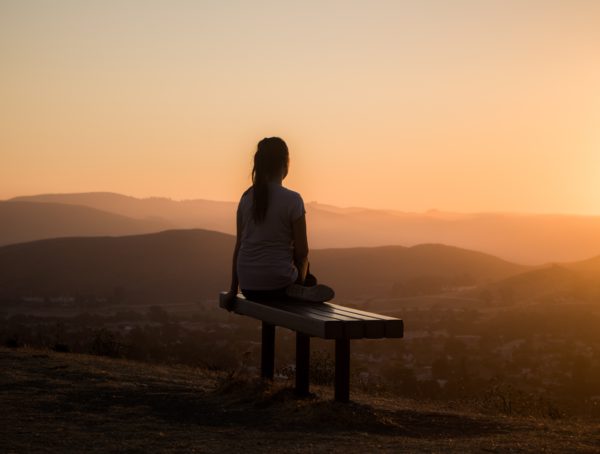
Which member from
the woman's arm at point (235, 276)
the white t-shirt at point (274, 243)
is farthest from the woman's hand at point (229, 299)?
the white t-shirt at point (274, 243)

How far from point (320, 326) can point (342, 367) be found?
31.4 inches

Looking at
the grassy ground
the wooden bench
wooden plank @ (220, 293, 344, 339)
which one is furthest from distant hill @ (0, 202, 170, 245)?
wooden plank @ (220, 293, 344, 339)

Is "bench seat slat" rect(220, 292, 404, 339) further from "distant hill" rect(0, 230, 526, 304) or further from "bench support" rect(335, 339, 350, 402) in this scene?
"distant hill" rect(0, 230, 526, 304)

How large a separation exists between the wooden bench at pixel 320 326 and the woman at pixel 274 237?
0.17 metres

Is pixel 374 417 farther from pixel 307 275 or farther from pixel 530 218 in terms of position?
pixel 530 218

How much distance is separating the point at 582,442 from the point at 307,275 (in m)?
2.90

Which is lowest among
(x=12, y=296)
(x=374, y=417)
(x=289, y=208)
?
(x=12, y=296)

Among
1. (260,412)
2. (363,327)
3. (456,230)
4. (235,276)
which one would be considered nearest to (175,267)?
(235,276)

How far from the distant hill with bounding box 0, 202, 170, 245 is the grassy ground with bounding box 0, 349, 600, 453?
473ft

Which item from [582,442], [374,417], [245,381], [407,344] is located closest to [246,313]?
[245,381]

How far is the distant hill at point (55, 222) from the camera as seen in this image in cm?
15088

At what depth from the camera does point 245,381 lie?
803 cm

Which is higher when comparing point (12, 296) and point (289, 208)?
Result: point (289, 208)

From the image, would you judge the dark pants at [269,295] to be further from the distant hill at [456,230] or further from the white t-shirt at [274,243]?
the distant hill at [456,230]
